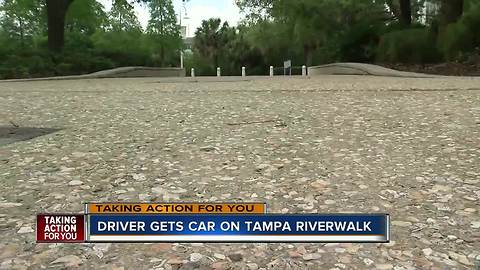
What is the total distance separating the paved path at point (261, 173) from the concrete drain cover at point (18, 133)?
58 mm

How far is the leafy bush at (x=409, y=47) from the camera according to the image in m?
16.6

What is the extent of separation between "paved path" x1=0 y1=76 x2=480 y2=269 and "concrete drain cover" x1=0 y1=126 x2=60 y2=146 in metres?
0.06

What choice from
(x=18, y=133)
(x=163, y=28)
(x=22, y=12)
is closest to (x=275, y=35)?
(x=163, y=28)

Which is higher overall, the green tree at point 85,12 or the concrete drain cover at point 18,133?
the green tree at point 85,12

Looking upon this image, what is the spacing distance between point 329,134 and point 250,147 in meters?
0.87

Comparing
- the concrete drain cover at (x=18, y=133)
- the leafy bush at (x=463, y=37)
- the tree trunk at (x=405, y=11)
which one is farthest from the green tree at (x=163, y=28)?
the concrete drain cover at (x=18, y=133)

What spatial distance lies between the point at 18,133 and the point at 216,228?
127 inches

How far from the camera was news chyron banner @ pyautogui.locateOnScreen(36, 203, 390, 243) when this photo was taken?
2.02 meters

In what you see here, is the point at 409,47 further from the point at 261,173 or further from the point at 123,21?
the point at 123,21

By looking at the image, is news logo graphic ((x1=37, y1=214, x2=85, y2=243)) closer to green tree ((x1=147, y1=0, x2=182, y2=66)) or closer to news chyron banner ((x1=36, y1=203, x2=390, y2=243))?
news chyron banner ((x1=36, y1=203, x2=390, y2=243))

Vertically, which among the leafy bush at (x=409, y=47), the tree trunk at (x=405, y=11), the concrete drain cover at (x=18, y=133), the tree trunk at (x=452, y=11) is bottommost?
the concrete drain cover at (x=18, y=133)

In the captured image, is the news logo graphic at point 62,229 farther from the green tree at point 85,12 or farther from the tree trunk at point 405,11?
the green tree at point 85,12

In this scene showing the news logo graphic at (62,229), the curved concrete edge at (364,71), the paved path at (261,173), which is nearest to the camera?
the paved path at (261,173)

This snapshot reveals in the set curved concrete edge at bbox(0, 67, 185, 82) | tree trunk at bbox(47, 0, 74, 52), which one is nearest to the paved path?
curved concrete edge at bbox(0, 67, 185, 82)
